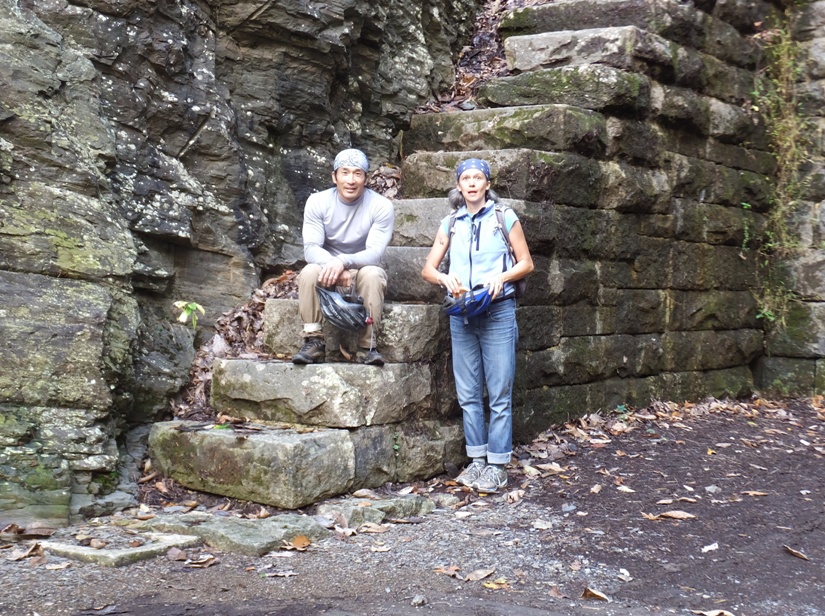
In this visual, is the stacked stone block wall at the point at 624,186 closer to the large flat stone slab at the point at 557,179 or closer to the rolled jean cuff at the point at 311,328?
the large flat stone slab at the point at 557,179

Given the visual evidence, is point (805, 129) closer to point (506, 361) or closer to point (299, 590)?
point (506, 361)

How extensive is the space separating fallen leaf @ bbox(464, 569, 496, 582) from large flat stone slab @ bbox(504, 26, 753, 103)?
4950 mm

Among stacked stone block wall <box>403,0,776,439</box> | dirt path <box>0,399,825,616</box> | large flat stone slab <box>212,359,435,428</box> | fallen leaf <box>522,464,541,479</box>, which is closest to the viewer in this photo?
dirt path <box>0,399,825,616</box>

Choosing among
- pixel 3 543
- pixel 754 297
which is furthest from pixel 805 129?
pixel 3 543

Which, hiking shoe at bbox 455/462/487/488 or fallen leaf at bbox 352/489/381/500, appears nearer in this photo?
fallen leaf at bbox 352/489/381/500

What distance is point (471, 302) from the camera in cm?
548

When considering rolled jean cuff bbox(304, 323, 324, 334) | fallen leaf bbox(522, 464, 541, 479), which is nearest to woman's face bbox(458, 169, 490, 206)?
rolled jean cuff bbox(304, 323, 324, 334)

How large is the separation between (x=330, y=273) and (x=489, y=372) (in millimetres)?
1294

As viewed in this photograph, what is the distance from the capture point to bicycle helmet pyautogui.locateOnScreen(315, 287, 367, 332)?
5.36 meters

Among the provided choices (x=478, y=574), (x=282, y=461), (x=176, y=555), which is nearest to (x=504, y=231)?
(x=282, y=461)

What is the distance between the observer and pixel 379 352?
18.8 ft

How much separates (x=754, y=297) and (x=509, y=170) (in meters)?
4.13

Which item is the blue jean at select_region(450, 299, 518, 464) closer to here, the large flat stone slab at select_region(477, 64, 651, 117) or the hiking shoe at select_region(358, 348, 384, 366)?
the hiking shoe at select_region(358, 348, 384, 366)

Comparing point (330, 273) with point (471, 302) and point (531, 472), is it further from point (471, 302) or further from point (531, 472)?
point (531, 472)
